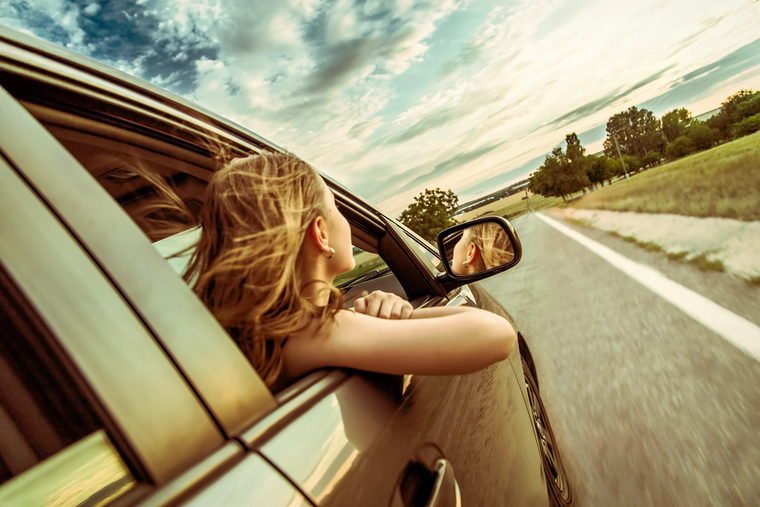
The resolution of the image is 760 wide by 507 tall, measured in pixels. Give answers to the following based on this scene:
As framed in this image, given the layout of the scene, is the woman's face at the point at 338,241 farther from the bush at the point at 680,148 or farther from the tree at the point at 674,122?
the tree at the point at 674,122

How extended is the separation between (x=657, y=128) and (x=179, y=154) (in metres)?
139

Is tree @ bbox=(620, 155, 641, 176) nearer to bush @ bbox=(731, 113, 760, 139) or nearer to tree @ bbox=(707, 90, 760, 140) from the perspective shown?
tree @ bbox=(707, 90, 760, 140)

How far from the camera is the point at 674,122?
369 feet

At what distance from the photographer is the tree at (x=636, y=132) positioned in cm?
11700

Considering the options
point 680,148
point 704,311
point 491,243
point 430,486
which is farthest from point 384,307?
point 680,148

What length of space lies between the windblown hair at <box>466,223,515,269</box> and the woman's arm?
100 cm

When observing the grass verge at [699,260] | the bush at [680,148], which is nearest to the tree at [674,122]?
the bush at [680,148]

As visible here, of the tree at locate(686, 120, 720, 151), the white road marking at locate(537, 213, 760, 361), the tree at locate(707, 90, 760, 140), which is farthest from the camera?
the tree at locate(686, 120, 720, 151)

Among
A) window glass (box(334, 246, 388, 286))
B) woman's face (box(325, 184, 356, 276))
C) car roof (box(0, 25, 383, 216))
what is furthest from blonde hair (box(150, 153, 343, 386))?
window glass (box(334, 246, 388, 286))

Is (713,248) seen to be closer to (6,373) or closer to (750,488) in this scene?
(750,488)

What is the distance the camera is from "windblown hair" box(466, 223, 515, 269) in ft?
7.03

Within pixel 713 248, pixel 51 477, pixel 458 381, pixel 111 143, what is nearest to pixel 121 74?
pixel 111 143

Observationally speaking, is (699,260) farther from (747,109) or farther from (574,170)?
(574,170)

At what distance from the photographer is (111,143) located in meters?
1.22
